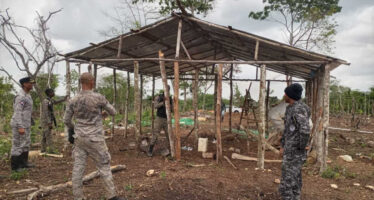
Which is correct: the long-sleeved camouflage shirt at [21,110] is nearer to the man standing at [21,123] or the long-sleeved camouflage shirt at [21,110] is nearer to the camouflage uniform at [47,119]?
the man standing at [21,123]

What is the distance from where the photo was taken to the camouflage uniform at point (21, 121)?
532cm

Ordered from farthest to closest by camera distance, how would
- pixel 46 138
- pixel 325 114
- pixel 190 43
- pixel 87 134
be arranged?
pixel 190 43 < pixel 46 138 < pixel 325 114 < pixel 87 134

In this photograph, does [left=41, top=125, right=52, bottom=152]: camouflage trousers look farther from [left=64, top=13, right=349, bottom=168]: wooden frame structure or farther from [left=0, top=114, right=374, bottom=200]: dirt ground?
[left=64, top=13, right=349, bottom=168]: wooden frame structure

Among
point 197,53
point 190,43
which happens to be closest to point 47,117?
point 190,43

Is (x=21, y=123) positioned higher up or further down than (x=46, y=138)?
higher up

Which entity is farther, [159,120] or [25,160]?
[159,120]

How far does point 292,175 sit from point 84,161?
3194mm

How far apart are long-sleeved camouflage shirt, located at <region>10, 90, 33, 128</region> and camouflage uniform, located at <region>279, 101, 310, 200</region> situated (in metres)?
5.21

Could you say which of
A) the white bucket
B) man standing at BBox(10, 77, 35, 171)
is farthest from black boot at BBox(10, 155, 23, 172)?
the white bucket

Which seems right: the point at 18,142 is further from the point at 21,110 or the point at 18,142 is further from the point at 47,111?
the point at 47,111

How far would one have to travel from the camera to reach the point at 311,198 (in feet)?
15.5

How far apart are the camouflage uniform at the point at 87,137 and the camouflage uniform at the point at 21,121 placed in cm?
226

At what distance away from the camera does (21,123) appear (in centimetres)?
534

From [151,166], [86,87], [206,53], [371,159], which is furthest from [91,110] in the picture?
[371,159]
